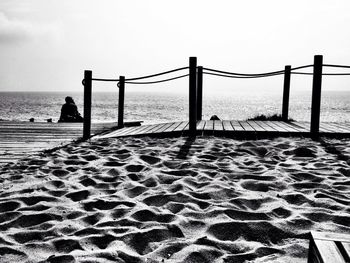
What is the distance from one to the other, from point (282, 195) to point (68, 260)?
1769 mm

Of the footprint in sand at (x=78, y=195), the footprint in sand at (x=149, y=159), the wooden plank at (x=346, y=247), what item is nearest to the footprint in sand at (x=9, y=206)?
the footprint in sand at (x=78, y=195)

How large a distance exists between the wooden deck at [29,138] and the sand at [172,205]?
0.63 m

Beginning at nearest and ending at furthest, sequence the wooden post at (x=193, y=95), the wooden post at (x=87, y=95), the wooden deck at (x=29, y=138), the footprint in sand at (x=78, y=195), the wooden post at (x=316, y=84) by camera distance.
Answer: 1. the footprint in sand at (x=78, y=195)
2. the wooden deck at (x=29, y=138)
3. the wooden post at (x=316, y=84)
4. the wooden post at (x=193, y=95)
5. the wooden post at (x=87, y=95)

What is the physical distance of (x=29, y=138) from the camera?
6.27 meters

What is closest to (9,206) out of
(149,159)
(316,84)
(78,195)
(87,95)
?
(78,195)

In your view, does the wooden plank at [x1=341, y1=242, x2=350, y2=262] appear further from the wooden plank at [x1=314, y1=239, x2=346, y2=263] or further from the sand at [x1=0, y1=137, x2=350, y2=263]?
the sand at [x1=0, y1=137, x2=350, y2=263]

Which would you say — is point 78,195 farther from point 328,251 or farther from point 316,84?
point 316,84

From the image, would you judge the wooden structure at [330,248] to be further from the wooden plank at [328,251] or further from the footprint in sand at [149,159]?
the footprint in sand at [149,159]

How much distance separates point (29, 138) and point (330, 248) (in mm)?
5920

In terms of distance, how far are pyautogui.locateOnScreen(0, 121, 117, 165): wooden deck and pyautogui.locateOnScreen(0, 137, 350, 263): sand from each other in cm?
63

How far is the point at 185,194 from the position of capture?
9.57ft

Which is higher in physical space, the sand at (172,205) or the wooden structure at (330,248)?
the wooden structure at (330,248)

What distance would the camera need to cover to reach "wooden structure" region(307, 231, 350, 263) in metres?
1.15

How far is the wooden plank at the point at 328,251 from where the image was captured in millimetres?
1142
